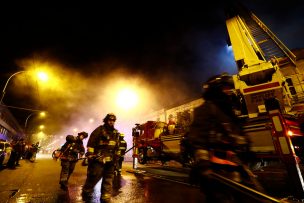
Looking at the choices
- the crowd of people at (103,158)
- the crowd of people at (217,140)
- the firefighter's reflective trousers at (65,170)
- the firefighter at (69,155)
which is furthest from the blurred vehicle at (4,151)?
the crowd of people at (217,140)

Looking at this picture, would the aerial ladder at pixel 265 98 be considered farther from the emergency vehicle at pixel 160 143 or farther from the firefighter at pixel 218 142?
the emergency vehicle at pixel 160 143

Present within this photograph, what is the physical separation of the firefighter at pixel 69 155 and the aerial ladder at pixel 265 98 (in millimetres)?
5148

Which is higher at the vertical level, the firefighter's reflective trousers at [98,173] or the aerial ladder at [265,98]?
the aerial ladder at [265,98]

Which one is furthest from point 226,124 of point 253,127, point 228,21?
point 228,21

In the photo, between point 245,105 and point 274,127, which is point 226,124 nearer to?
point 274,127

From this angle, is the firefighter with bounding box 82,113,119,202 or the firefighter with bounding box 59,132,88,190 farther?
the firefighter with bounding box 59,132,88,190

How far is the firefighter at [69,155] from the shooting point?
5.49 metres

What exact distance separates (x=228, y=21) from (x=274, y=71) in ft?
13.6

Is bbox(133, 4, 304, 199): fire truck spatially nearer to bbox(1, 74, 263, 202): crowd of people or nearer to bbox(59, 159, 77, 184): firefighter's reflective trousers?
bbox(1, 74, 263, 202): crowd of people

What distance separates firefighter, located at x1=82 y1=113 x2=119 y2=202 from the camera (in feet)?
13.1

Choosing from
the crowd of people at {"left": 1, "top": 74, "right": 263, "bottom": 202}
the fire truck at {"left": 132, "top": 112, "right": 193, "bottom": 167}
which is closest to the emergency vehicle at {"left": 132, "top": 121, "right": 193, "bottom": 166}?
the fire truck at {"left": 132, "top": 112, "right": 193, "bottom": 167}

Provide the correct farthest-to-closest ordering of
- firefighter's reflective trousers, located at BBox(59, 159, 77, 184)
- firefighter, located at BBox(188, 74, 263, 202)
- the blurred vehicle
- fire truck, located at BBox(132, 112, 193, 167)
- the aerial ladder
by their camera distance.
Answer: the blurred vehicle, fire truck, located at BBox(132, 112, 193, 167), firefighter's reflective trousers, located at BBox(59, 159, 77, 184), the aerial ladder, firefighter, located at BBox(188, 74, 263, 202)

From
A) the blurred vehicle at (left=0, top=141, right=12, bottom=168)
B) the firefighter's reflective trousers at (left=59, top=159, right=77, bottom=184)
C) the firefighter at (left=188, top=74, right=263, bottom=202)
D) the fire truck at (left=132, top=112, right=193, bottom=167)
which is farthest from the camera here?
the blurred vehicle at (left=0, top=141, right=12, bottom=168)

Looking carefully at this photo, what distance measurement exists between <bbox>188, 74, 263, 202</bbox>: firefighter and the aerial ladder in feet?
2.30
